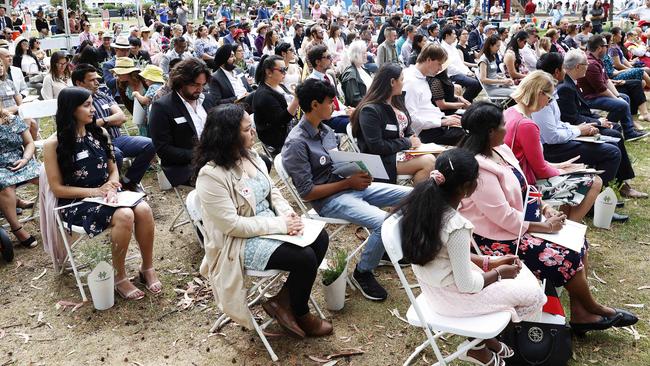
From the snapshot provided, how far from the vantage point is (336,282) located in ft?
12.5

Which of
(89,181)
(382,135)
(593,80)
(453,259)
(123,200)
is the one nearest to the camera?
(453,259)

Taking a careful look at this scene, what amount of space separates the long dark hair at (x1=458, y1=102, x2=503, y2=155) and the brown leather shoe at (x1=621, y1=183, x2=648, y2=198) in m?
3.30

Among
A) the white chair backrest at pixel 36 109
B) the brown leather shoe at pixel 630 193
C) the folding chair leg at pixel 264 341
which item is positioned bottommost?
the brown leather shoe at pixel 630 193

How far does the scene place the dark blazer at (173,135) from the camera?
A: 469 centimetres

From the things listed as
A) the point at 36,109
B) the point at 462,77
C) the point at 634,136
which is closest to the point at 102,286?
the point at 36,109

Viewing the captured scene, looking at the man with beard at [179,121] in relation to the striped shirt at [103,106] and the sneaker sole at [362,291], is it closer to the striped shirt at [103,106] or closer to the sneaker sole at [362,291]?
the striped shirt at [103,106]

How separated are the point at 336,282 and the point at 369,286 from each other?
35 cm

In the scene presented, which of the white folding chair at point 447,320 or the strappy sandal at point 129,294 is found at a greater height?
the white folding chair at point 447,320

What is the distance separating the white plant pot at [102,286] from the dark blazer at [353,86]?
161 inches

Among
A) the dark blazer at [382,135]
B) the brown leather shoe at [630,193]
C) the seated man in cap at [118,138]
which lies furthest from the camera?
the brown leather shoe at [630,193]

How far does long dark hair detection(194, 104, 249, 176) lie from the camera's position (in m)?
3.28

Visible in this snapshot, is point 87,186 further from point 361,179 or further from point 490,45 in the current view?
point 490,45

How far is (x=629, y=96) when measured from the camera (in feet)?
29.6

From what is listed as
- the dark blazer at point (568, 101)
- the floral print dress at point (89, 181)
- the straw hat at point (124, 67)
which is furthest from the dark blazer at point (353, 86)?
the floral print dress at point (89, 181)
